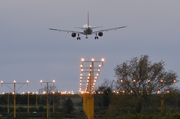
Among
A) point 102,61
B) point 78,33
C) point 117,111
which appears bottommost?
point 117,111


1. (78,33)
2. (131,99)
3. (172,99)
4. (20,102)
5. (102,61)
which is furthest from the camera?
(20,102)

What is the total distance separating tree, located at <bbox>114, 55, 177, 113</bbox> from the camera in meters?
64.3

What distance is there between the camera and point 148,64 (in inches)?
2598

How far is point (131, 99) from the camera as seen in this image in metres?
62.4

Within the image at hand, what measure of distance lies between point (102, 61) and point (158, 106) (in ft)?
46.5

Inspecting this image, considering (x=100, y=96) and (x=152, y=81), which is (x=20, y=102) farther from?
(x=152, y=81)

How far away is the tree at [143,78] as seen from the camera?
64312 mm

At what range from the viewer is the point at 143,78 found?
64.5m

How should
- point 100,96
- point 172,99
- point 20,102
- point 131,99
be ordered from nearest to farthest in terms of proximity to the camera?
point 131,99 → point 172,99 → point 100,96 → point 20,102

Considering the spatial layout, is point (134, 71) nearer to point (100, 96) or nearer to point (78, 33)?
point (78, 33)

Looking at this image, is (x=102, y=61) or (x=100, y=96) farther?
(x=100, y=96)

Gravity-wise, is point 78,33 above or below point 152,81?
above

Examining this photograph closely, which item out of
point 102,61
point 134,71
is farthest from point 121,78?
point 102,61

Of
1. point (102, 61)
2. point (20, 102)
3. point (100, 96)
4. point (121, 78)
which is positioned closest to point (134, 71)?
point (121, 78)
